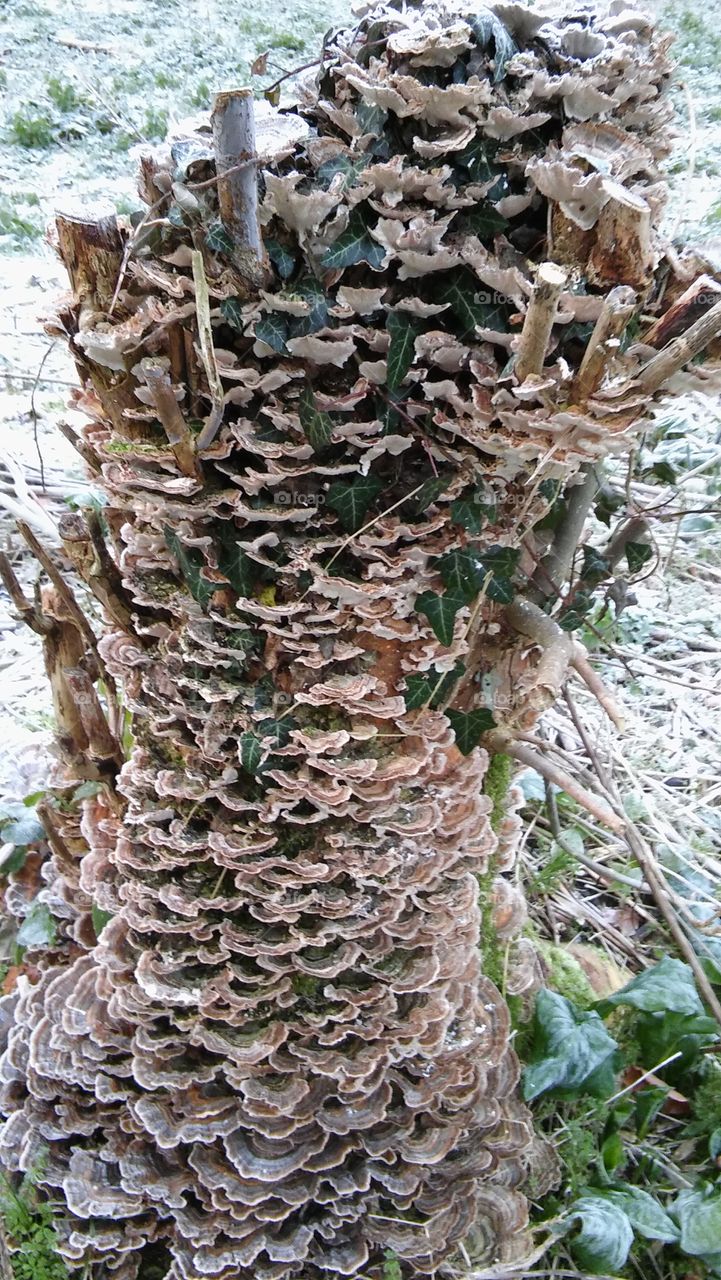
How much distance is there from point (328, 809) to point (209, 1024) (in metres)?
0.65

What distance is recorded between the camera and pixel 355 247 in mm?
1521

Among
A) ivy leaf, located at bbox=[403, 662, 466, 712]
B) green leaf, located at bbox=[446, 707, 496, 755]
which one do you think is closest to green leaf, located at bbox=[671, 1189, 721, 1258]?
green leaf, located at bbox=[446, 707, 496, 755]

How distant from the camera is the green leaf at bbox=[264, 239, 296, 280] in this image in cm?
155

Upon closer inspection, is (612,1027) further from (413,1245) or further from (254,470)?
(254,470)

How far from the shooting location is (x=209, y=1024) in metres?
2.06

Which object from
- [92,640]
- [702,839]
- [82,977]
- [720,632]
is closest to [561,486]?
[92,640]

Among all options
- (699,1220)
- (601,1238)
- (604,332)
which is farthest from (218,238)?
(699,1220)

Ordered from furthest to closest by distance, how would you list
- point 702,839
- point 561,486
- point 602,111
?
point 702,839 → point 561,486 → point 602,111

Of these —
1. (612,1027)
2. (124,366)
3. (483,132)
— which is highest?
(483,132)

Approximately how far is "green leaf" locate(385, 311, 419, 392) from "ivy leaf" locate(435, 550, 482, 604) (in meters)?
0.42

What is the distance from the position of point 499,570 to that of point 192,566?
697 mm

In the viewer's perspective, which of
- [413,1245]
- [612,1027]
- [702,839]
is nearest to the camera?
[413,1245]

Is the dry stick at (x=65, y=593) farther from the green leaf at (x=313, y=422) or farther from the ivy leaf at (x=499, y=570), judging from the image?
the ivy leaf at (x=499, y=570)

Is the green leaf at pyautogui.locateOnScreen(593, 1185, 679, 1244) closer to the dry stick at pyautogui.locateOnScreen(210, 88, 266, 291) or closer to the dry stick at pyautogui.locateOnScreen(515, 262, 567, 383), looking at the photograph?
the dry stick at pyautogui.locateOnScreen(515, 262, 567, 383)
